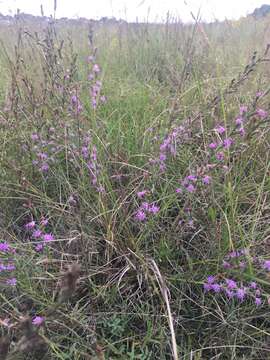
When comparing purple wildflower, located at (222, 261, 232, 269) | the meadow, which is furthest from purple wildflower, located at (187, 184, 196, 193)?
purple wildflower, located at (222, 261, 232, 269)

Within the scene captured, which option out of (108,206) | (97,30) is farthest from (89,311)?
(97,30)

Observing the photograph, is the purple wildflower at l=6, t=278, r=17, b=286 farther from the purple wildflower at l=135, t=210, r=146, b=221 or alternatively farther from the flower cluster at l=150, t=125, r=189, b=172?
the flower cluster at l=150, t=125, r=189, b=172

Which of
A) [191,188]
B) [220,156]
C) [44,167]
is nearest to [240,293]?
[191,188]

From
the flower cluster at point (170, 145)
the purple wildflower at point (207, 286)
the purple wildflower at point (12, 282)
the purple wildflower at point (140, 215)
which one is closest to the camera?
the purple wildflower at point (12, 282)

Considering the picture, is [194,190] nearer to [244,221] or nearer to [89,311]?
[244,221]

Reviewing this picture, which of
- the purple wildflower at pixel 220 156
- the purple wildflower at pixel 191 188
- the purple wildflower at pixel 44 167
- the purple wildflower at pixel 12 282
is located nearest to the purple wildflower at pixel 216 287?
the purple wildflower at pixel 191 188

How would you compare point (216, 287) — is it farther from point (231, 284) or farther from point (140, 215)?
point (140, 215)

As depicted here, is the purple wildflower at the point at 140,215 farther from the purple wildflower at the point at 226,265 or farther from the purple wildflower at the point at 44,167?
the purple wildflower at the point at 44,167

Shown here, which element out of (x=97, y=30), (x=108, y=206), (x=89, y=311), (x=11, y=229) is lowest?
(x=89, y=311)

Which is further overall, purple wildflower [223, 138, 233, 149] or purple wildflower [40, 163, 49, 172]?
purple wildflower [40, 163, 49, 172]

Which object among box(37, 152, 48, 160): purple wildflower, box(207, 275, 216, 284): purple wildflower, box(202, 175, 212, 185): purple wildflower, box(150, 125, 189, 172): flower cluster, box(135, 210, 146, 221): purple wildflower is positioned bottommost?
box(207, 275, 216, 284): purple wildflower

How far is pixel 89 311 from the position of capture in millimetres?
1185

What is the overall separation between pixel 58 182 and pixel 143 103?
0.83 m

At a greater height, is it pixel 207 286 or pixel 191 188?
pixel 191 188
